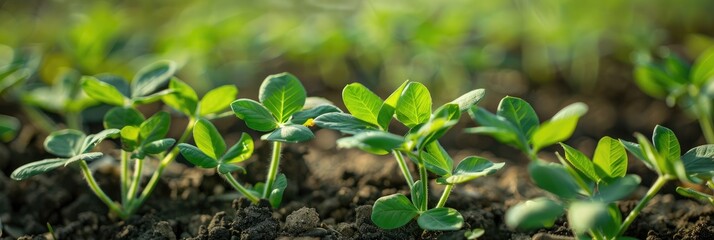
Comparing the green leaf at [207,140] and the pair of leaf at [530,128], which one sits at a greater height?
the pair of leaf at [530,128]

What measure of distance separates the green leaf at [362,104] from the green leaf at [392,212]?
143 millimetres

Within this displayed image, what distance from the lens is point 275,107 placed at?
133 centimetres

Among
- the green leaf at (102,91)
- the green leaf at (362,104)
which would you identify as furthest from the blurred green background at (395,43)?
the green leaf at (362,104)

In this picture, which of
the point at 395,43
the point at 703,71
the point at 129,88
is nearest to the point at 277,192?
the point at 129,88

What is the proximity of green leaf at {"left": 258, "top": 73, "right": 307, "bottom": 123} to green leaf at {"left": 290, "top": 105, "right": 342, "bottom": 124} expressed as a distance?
0.06 ft

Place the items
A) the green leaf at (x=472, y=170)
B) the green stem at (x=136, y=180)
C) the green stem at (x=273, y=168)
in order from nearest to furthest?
1. the green leaf at (x=472, y=170)
2. the green stem at (x=273, y=168)
3. the green stem at (x=136, y=180)

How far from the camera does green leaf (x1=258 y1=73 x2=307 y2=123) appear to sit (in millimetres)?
1331

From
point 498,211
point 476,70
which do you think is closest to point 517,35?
point 476,70

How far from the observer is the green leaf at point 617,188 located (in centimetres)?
106

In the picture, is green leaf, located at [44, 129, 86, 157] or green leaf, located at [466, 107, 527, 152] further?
green leaf, located at [44, 129, 86, 157]

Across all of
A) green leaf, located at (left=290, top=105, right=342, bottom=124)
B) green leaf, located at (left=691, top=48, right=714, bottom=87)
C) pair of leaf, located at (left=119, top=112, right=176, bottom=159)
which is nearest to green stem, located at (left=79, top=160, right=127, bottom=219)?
pair of leaf, located at (left=119, top=112, right=176, bottom=159)

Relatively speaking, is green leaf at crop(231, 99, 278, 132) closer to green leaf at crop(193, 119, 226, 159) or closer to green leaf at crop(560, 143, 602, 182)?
green leaf at crop(193, 119, 226, 159)

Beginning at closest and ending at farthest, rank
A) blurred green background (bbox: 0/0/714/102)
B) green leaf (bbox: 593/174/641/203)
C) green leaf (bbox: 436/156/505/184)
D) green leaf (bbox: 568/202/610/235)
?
green leaf (bbox: 568/202/610/235) < green leaf (bbox: 593/174/641/203) < green leaf (bbox: 436/156/505/184) < blurred green background (bbox: 0/0/714/102)

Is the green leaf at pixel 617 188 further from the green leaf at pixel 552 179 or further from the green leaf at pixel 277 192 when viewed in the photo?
the green leaf at pixel 277 192
